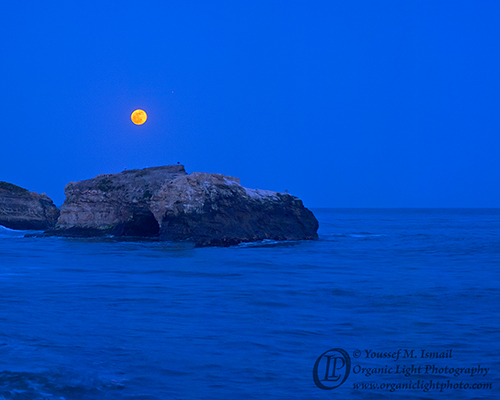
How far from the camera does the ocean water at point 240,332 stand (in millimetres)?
6391

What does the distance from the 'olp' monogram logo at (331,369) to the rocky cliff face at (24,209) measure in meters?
45.9

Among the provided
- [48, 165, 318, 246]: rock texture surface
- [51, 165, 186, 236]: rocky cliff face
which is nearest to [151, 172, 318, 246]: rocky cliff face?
[48, 165, 318, 246]: rock texture surface

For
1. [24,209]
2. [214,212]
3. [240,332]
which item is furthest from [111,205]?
[240,332]

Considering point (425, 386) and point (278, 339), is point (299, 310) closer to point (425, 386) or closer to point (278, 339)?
point (278, 339)

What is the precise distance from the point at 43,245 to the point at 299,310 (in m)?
23.2

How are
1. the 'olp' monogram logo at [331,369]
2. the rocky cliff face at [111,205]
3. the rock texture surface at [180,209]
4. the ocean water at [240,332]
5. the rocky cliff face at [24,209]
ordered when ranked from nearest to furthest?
the ocean water at [240,332], the 'olp' monogram logo at [331,369], the rock texture surface at [180,209], the rocky cliff face at [111,205], the rocky cliff face at [24,209]

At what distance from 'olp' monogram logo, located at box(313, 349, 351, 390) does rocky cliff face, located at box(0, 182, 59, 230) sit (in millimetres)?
45942

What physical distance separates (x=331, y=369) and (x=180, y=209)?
2397 centimetres

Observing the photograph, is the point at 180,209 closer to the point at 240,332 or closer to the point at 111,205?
the point at 111,205

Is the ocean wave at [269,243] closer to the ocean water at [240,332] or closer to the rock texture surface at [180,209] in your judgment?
the rock texture surface at [180,209]

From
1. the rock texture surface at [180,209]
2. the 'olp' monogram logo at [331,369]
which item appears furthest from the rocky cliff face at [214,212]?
the 'olp' monogram logo at [331,369]

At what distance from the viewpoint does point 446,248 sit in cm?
2950

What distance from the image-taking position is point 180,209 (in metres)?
30.2

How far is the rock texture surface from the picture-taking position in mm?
30469
